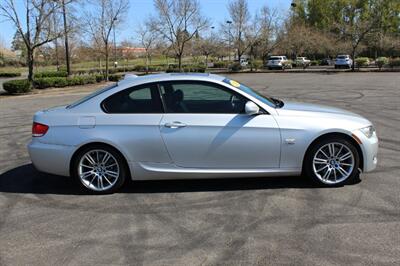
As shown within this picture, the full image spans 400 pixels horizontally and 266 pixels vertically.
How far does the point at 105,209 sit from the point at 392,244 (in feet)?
9.89

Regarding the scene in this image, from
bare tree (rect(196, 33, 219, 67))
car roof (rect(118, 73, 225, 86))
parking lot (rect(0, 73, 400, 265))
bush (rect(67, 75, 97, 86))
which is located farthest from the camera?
bare tree (rect(196, 33, 219, 67))

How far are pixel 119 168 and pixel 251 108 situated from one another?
70.5 inches

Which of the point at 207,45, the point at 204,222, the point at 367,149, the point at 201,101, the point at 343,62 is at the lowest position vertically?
the point at 204,222

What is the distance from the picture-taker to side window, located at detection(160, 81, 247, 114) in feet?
18.4

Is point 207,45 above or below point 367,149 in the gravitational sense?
above

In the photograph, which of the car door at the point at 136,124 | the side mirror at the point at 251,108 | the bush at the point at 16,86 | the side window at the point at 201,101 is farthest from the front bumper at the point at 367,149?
the bush at the point at 16,86

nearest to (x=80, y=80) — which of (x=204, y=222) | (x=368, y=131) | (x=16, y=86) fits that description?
(x=16, y=86)

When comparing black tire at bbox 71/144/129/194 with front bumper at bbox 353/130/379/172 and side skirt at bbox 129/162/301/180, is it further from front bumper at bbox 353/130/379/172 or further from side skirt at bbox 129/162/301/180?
front bumper at bbox 353/130/379/172

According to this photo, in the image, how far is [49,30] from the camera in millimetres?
27031

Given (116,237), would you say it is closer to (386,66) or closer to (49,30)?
(49,30)

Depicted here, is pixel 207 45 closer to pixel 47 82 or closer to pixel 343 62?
pixel 343 62

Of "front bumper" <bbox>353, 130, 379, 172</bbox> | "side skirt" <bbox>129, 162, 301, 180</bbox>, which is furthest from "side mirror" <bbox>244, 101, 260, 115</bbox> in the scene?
"front bumper" <bbox>353, 130, 379, 172</bbox>

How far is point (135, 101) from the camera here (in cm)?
568

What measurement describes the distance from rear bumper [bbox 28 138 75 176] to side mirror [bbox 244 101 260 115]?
86.1 inches
